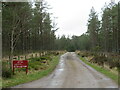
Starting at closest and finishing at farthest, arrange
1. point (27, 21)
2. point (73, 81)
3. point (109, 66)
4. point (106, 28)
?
point (73, 81) < point (109, 66) < point (27, 21) < point (106, 28)

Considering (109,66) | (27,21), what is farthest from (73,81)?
(27,21)

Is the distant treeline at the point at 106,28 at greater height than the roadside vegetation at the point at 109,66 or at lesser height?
greater

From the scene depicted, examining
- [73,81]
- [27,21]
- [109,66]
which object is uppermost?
[27,21]

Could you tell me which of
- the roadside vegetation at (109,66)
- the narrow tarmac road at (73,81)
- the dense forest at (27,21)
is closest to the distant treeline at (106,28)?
the dense forest at (27,21)

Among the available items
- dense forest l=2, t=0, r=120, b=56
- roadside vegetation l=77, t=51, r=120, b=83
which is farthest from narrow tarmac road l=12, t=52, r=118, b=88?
dense forest l=2, t=0, r=120, b=56

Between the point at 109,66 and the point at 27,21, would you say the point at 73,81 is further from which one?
the point at 27,21

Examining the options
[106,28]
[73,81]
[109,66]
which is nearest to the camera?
[73,81]

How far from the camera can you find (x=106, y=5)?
47719 mm

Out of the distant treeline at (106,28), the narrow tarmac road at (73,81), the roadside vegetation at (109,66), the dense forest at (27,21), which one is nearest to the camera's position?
the narrow tarmac road at (73,81)

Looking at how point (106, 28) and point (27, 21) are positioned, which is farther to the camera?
point (106, 28)

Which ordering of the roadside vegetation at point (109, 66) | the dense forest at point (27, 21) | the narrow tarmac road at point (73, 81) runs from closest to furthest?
the narrow tarmac road at point (73, 81) → the roadside vegetation at point (109, 66) → the dense forest at point (27, 21)

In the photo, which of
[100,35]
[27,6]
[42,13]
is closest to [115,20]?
[42,13]

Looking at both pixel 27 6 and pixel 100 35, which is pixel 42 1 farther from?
pixel 100 35

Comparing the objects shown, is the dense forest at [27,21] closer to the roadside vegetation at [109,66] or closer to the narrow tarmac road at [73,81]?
the narrow tarmac road at [73,81]
